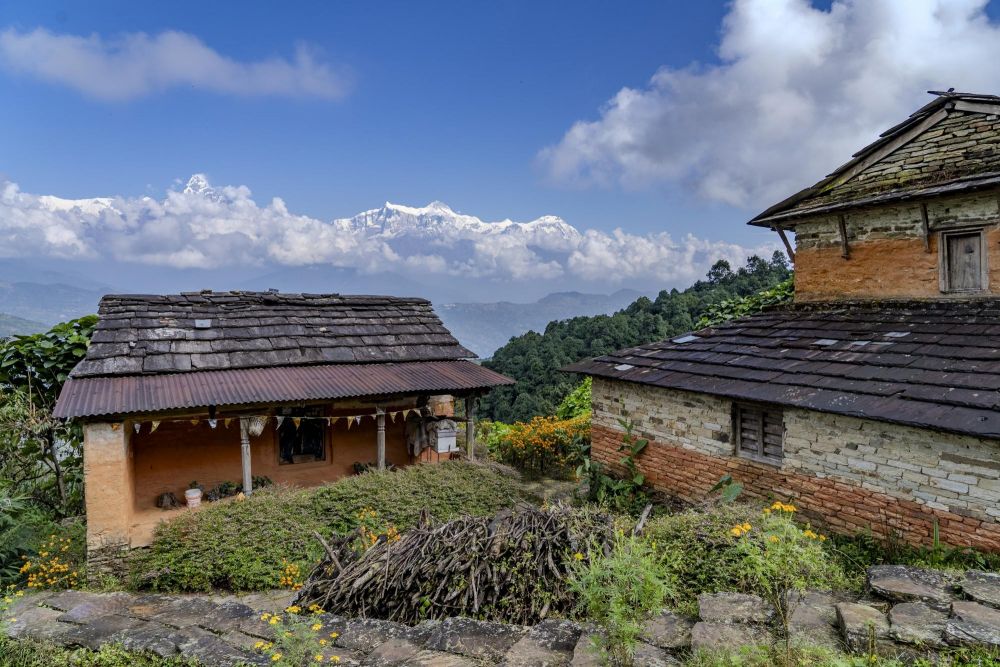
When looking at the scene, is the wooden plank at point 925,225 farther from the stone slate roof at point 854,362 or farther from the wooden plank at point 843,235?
the wooden plank at point 843,235

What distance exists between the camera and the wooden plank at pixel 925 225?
9.72m

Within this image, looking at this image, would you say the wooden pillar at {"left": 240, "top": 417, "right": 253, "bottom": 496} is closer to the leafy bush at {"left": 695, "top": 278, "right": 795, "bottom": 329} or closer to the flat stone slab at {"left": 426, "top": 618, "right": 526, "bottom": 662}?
the flat stone slab at {"left": 426, "top": 618, "right": 526, "bottom": 662}

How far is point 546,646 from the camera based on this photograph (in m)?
4.36

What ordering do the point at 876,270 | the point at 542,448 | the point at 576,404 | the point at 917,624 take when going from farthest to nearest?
the point at 576,404 < the point at 542,448 < the point at 876,270 < the point at 917,624

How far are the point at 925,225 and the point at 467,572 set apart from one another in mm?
9766

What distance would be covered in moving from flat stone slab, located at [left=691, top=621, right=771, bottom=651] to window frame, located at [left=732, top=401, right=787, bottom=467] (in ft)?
14.6

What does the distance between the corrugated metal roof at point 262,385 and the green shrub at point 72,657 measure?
14.8ft

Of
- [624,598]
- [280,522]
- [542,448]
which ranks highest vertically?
[624,598]

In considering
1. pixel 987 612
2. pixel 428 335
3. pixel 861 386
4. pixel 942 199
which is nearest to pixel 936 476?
pixel 861 386

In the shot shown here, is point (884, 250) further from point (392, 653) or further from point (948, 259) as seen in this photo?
point (392, 653)

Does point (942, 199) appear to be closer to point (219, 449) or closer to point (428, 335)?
point (428, 335)

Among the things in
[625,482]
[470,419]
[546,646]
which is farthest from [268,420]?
[546,646]

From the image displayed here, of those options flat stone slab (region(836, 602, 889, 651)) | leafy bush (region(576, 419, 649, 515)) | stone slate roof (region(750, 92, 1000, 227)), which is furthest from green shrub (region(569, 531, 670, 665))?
stone slate roof (region(750, 92, 1000, 227))

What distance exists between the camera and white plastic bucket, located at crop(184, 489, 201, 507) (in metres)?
10.4
